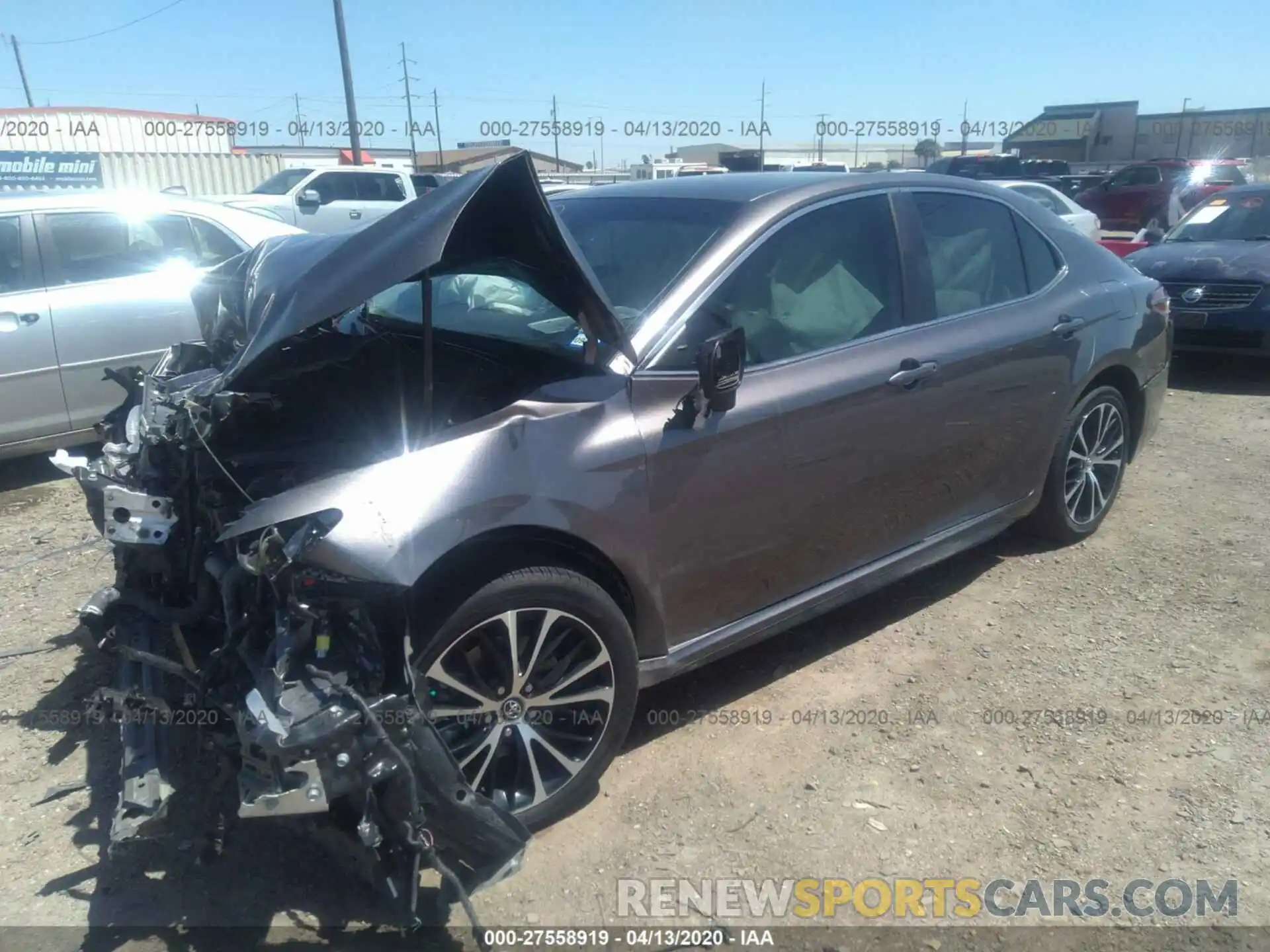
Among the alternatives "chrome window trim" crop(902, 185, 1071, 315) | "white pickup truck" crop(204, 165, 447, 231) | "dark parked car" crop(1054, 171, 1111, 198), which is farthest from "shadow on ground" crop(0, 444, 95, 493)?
"dark parked car" crop(1054, 171, 1111, 198)

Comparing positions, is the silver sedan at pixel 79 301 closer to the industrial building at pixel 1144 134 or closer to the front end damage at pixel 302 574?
the front end damage at pixel 302 574

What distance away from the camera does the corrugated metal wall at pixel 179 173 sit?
21.5m

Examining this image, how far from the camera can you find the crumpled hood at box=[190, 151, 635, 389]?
Answer: 97.3 inches

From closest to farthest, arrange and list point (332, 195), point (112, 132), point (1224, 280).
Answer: point (1224, 280), point (332, 195), point (112, 132)

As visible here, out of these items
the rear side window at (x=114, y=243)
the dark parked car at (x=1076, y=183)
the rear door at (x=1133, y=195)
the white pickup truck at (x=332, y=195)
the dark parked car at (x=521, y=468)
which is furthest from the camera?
the dark parked car at (x=1076, y=183)

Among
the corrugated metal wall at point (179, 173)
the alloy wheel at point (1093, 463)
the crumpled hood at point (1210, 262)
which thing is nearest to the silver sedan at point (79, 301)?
the alloy wheel at point (1093, 463)

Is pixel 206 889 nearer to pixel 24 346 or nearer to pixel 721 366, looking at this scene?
pixel 721 366

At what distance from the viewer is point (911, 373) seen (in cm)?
350

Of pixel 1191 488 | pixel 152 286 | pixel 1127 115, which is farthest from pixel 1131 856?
pixel 1127 115

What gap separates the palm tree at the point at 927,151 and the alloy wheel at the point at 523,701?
2955 centimetres

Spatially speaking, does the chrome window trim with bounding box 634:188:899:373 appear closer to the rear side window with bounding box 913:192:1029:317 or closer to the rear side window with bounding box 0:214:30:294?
the rear side window with bounding box 913:192:1029:317

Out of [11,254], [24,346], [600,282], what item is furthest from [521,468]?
[11,254]

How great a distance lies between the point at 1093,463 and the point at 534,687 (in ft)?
10.5

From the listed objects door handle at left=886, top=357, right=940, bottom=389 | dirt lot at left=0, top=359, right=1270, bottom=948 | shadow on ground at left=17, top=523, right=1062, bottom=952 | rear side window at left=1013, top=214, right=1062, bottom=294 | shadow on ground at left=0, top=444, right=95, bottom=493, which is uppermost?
rear side window at left=1013, top=214, right=1062, bottom=294
